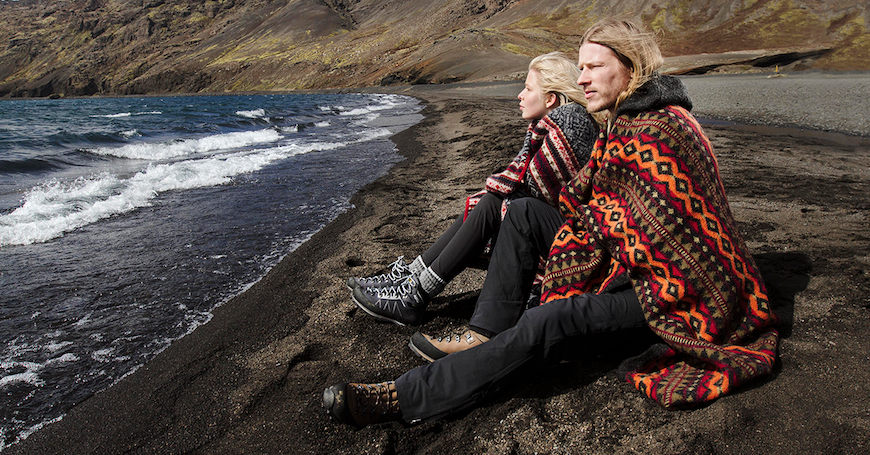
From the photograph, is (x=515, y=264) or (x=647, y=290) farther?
(x=515, y=264)

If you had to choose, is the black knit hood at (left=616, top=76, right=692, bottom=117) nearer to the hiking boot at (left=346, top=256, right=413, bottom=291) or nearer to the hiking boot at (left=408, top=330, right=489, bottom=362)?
the hiking boot at (left=408, top=330, right=489, bottom=362)

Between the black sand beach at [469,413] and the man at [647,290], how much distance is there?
132 mm

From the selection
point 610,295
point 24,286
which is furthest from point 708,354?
point 24,286

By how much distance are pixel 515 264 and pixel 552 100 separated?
44.4 inches

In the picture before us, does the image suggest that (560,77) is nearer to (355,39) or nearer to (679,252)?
(679,252)

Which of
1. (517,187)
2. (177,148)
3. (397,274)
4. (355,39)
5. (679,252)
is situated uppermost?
(355,39)

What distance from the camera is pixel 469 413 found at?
204 centimetres

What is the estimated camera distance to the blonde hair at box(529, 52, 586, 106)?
2.69 m

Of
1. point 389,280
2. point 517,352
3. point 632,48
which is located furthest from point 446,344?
point 632,48

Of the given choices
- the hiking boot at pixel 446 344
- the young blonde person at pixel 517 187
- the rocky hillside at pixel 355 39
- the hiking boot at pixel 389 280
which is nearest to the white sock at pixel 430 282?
the young blonde person at pixel 517 187

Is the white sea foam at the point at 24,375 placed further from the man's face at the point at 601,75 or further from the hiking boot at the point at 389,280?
the man's face at the point at 601,75

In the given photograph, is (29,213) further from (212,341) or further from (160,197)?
(212,341)

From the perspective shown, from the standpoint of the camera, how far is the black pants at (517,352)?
191 cm

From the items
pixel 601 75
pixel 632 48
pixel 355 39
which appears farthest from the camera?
pixel 355 39
